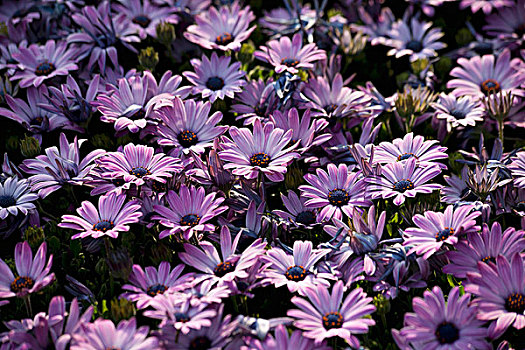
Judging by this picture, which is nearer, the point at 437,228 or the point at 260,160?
the point at 437,228

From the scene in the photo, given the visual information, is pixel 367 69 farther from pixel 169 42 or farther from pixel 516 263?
pixel 516 263

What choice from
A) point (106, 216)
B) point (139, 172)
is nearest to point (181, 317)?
point (106, 216)

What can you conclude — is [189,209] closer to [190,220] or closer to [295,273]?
[190,220]

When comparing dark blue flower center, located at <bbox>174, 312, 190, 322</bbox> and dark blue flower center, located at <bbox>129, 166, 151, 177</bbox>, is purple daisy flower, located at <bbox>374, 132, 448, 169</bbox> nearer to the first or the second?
dark blue flower center, located at <bbox>129, 166, 151, 177</bbox>

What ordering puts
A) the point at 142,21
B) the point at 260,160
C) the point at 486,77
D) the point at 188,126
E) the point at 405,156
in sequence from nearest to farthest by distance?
the point at 260,160 < the point at 405,156 < the point at 188,126 < the point at 486,77 < the point at 142,21

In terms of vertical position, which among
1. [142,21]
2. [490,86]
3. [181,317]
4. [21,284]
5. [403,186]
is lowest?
[21,284]

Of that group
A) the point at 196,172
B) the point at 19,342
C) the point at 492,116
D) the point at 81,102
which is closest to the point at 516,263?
the point at 492,116

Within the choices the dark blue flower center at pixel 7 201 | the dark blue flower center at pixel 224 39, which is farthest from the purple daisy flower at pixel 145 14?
the dark blue flower center at pixel 7 201
